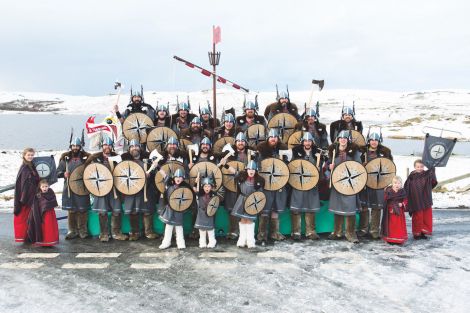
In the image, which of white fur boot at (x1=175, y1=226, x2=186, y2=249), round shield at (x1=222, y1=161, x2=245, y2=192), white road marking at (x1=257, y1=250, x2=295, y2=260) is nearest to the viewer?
white road marking at (x1=257, y1=250, x2=295, y2=260)

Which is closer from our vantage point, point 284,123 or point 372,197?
point 372,197

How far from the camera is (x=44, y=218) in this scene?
7516mm

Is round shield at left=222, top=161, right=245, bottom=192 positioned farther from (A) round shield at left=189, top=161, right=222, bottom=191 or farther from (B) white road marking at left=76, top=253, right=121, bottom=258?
(B) white road marking at left=76, top=253, right=121, bottom=258

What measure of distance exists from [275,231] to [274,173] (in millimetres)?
1040

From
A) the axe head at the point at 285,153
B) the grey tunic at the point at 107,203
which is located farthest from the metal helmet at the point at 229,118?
the grey tunic at the point at 107,203

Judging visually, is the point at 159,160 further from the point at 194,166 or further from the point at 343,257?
the point at 343,257

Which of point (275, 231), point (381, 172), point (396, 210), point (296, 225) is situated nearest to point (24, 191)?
point (275, 231)

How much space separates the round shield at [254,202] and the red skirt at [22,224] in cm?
363

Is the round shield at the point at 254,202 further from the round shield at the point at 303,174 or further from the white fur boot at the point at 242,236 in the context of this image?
the round shield at the point at 303,174

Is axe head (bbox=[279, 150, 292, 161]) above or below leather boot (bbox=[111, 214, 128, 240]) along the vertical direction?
above

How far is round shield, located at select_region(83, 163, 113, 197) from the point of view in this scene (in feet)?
24.9

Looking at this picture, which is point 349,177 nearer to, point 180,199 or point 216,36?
point 180,199

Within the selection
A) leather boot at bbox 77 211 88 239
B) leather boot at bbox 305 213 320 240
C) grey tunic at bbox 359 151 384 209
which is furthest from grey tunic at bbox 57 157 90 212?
grey tunic at bbox 359 151 384 209

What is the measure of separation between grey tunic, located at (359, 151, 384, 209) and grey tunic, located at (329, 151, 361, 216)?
23cm
